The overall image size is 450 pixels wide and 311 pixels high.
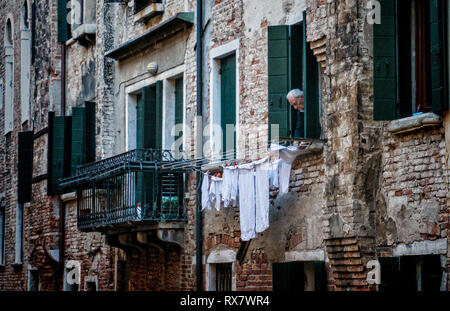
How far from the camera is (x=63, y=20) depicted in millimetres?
24156

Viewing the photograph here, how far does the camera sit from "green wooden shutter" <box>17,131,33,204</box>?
2608 centimetres

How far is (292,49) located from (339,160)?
2.22 meters

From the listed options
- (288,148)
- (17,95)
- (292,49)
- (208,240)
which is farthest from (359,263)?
(17,95)

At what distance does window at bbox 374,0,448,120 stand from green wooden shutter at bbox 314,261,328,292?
227 cm

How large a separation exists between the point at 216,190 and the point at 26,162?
10.7m

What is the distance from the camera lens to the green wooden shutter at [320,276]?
14408 millimetres

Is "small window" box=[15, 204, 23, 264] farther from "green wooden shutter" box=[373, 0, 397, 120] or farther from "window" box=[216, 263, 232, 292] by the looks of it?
"green wooden shutter" box=[373, 0, 397, 120]

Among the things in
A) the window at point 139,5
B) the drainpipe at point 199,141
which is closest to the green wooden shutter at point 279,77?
the drainpipe at point 199,141

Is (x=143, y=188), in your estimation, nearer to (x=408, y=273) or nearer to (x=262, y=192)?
(x=262, y=192)

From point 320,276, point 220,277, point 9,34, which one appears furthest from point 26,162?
point 320,276

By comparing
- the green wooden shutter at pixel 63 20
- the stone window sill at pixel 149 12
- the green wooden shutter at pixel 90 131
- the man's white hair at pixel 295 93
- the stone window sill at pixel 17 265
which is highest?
the green wooden shutter at pixel 63 20

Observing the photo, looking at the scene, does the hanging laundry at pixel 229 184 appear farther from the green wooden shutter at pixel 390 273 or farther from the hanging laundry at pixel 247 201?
the green wooden shutter at pixel 390 273

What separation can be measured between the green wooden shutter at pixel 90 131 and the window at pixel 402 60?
10.0m

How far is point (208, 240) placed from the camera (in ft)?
58.1
